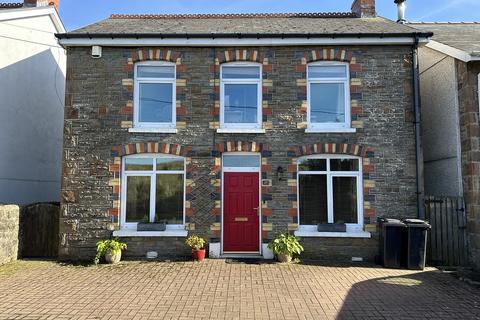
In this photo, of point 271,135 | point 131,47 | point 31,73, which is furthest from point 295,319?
point 31,73

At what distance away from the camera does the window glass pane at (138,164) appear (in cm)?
1021

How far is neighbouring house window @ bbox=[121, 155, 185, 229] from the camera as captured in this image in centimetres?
1012

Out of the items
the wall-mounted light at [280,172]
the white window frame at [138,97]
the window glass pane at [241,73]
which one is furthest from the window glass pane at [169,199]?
the window glass pane at [241,73]

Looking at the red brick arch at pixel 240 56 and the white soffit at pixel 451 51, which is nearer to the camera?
the white soffit at pixel 451 51

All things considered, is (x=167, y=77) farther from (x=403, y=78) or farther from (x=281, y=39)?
(x=403, y=78)

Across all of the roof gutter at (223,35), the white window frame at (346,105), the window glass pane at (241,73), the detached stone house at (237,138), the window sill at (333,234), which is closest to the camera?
the window sill at (333,234)

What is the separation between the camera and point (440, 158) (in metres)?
10.7

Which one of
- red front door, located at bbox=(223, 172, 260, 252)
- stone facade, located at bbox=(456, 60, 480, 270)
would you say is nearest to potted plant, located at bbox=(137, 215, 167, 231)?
red front door, located at bbox=(223, 172, 260, 252)

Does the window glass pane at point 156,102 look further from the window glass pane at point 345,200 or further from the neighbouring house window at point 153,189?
the window glass pane at point 345,200

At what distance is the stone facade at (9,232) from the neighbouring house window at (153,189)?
2.68 metres

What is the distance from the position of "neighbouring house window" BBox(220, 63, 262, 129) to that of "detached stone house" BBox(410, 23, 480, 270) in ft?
16.7

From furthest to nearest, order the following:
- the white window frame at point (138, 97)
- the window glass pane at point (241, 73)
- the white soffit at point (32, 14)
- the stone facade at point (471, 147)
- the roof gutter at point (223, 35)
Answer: the white soffit at point (32, 14) → the window glass pane at point (241, 73) → the white window frame at point (138, 97) → the roof gutter at point (223, 35) → the stone facade at point (471, 147)

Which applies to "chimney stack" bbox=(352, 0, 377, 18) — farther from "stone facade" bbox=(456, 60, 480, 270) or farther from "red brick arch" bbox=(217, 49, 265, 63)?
"red brick arch" bbox=(217, 49, 265, 63)

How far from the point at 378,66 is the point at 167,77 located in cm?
572
